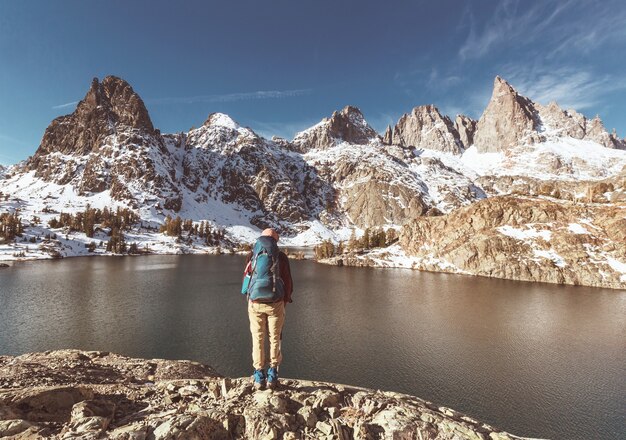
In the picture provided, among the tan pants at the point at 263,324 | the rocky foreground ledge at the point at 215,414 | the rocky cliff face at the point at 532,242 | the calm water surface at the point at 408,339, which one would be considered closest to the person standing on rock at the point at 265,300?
the tan pants at the point at 263,324

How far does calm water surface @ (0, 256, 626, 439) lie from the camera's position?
87.5 ft

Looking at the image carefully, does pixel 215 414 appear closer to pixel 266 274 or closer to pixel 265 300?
pixel 265 300

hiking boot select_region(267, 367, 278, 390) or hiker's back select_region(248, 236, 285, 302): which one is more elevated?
hiker's back select_region(248, 236, 285, 302)

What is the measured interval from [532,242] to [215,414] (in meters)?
130

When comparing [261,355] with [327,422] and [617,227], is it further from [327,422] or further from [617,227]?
[617,227]

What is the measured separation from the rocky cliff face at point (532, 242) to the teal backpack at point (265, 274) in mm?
116674

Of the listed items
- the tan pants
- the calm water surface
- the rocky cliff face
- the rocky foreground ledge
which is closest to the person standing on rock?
the tan pants

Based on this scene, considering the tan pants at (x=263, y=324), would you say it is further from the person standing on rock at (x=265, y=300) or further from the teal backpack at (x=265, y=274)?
the teal backpack at (x=265, y=274)

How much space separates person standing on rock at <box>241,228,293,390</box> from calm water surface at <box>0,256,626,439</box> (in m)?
19.0

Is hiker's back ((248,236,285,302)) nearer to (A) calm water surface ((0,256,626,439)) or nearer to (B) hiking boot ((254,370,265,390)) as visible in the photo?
(B) hiking boot ((254,370,265,390))

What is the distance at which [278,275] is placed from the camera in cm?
1248

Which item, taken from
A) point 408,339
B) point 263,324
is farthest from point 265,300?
point 408,339

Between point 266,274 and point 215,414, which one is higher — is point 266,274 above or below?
Result: above

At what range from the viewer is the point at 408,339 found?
40.7 meters
